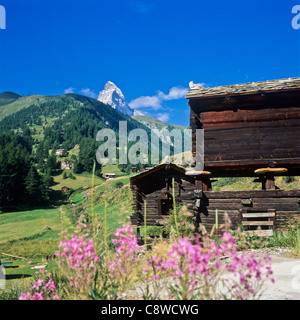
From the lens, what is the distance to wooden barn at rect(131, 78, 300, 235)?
1177 cm

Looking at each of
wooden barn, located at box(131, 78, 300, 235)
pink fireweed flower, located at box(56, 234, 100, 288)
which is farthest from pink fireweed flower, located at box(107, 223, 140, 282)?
wooden barn, located at box(131, 78, 300, 235)

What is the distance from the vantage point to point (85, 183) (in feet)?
301

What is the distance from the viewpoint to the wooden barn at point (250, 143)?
11.8 m

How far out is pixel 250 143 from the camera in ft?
40.2

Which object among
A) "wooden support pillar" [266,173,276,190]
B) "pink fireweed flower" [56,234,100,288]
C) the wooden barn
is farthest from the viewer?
"wooden support pillar" [266,173,276,190]

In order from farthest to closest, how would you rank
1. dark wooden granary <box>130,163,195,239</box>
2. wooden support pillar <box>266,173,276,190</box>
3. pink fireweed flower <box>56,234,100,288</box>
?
1. dark wooden granary <box>130,163,195,239</box>
2. wooden support pillar <box>266,173,276,190</box>
3. pink fireweed flower <box>56,234,100,288</box>

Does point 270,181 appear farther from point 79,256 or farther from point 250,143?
point 79,256

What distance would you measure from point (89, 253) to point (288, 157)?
11569mm

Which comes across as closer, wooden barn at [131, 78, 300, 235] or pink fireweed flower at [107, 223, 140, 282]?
pink fireweed flower at [107, 223, 140, 282]

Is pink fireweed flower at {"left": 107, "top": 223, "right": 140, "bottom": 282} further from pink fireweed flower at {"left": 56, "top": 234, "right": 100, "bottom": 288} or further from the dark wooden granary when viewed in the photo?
the dark wooden granary

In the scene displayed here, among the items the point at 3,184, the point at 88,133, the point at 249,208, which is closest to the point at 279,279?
the point at 249,208

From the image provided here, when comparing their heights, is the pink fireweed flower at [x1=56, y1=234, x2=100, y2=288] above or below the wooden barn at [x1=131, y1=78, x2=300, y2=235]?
below
